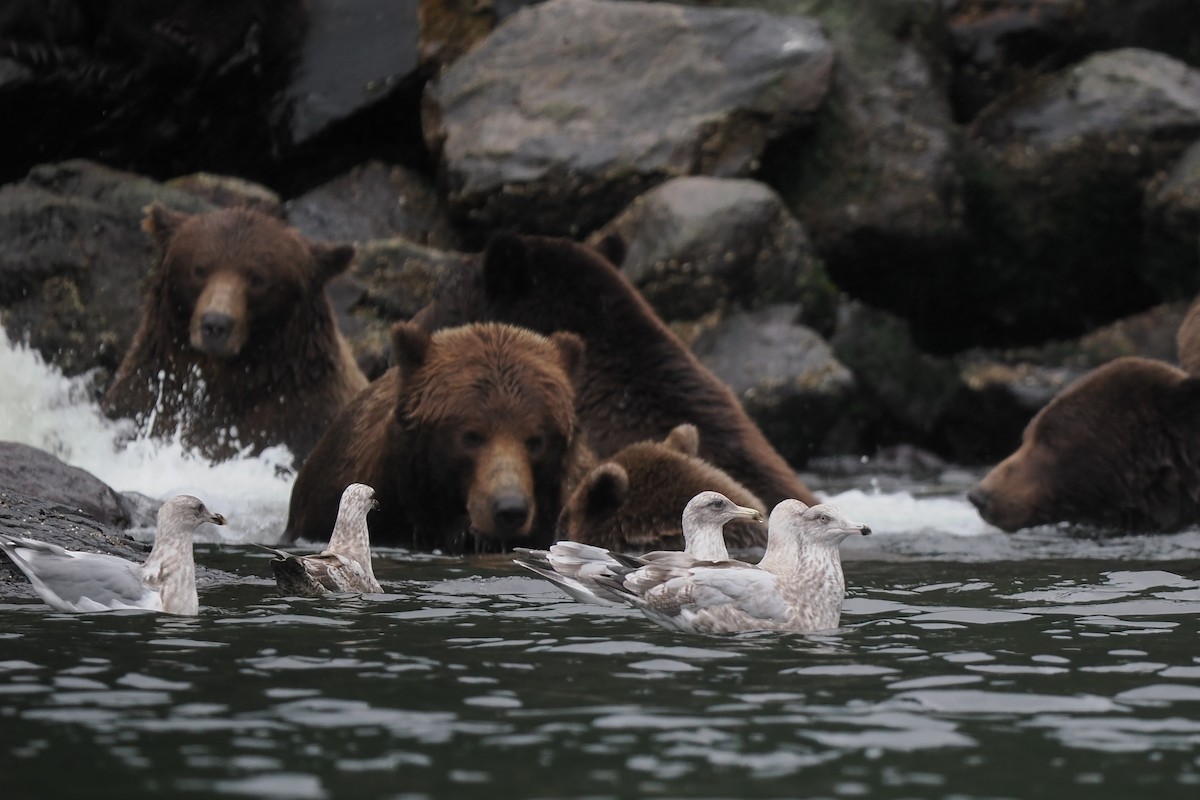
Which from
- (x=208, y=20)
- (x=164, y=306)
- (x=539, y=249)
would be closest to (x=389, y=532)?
(x=539, y=249)

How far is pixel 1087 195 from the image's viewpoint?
2028 centimetres

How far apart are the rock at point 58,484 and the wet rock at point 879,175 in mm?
11246

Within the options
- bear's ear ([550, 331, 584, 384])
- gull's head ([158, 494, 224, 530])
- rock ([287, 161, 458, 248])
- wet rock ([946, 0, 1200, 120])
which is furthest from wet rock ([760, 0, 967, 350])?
gull's head ([158, 494, 224, 530])

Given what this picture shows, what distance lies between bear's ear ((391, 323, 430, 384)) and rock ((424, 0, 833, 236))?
30.1ft

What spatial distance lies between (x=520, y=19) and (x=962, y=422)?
265 inches

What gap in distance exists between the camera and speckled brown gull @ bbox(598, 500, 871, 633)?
6.63 m

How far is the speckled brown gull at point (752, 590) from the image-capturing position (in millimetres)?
6633

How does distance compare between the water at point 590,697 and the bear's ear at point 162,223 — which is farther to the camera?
the bear's ear at point 162,223

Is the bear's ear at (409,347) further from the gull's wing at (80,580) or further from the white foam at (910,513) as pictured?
the white foam at (910,513)

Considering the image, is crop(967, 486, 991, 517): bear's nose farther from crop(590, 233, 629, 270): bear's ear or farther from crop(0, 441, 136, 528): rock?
crop(0, 441, 136, 528): rock

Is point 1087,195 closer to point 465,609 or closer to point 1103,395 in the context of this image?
point 1103,395

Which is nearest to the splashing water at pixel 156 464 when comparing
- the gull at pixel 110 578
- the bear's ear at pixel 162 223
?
the bear's ear at pixel 162 223

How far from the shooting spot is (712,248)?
56.8 feet

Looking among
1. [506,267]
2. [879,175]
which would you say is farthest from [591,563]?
[879,175]
